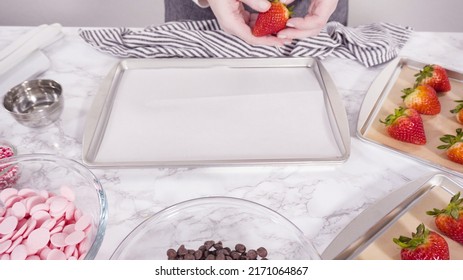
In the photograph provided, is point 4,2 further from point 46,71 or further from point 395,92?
point 395,92

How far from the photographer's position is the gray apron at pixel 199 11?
127 centimetres

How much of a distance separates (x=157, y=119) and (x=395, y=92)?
50 cm

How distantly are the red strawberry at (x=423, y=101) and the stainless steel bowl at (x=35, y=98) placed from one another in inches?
27.6

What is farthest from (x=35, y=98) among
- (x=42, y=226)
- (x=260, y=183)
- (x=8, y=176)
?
(x=260, y=183)

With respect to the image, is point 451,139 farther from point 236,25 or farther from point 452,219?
point 236,25

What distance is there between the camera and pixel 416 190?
29.7 inches

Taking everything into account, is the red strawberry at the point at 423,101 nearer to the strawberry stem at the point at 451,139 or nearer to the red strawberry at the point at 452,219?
the strawberry stem at the point at 451,139

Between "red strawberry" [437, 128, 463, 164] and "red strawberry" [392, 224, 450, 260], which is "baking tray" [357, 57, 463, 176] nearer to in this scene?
"red strawberry" [437, 128, 463, 164]

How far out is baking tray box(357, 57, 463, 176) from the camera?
82 cm

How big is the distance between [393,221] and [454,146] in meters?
0.19

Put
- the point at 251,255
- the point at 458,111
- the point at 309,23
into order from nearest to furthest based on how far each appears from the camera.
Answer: the point at 251,255 → the point at 458,111 → the point at 309,23

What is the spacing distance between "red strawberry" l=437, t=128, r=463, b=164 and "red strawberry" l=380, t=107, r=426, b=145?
38mm

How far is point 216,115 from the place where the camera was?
0.94m

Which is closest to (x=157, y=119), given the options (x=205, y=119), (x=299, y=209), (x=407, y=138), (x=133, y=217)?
(x=205, y=119)
